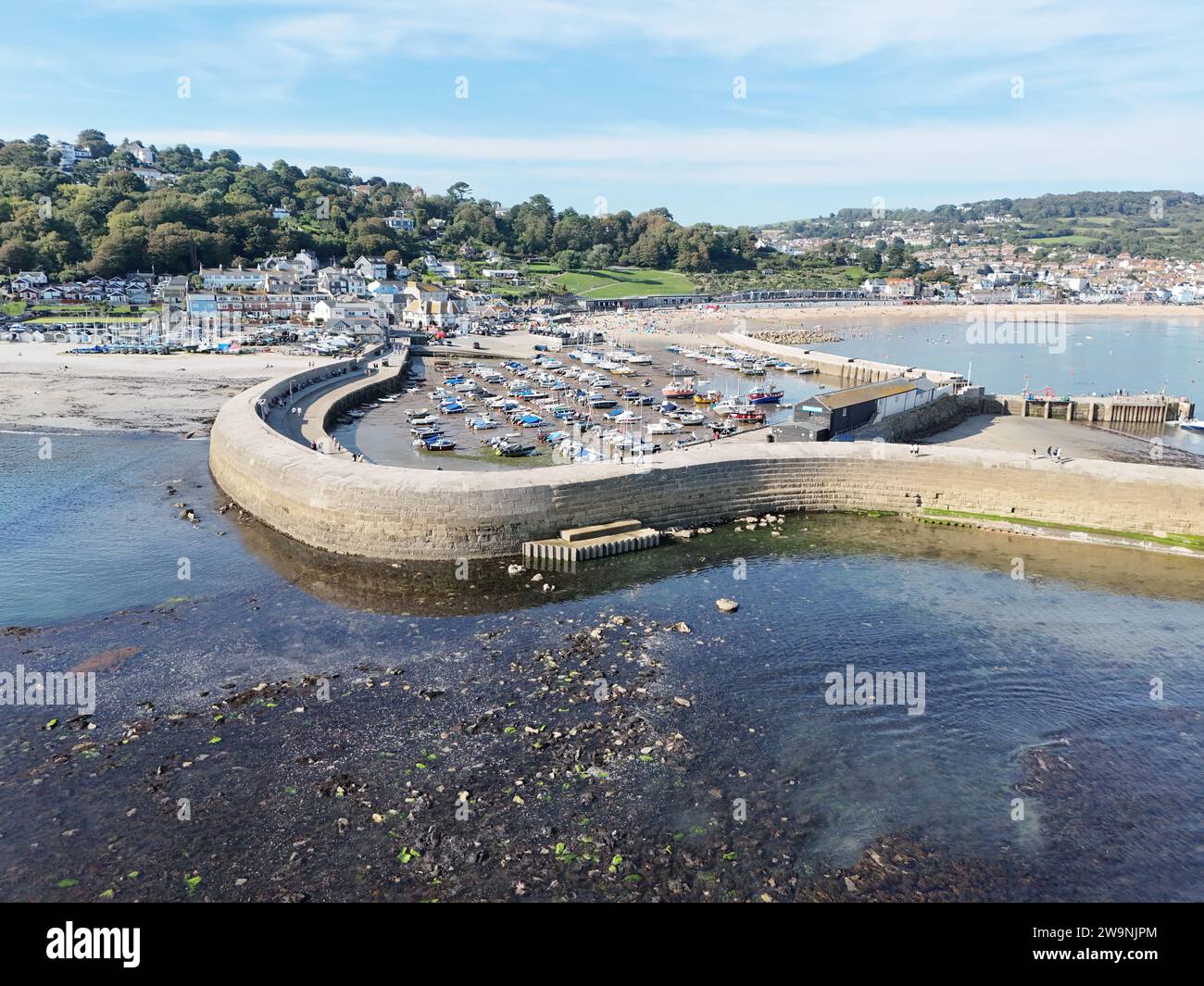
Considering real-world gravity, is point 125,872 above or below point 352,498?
below

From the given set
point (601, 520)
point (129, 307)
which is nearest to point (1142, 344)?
point (601, 520)

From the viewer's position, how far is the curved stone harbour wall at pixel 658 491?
29312mm

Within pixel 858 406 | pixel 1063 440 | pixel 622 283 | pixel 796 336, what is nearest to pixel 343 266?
pixel 622 283

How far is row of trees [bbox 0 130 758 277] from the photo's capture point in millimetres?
109250

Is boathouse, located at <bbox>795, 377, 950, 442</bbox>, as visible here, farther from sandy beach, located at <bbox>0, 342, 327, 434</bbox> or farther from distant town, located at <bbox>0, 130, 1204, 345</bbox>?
distant town, located at <bbox>0, 130, 1204, 345</bbox>

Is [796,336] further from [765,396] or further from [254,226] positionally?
[254,226]

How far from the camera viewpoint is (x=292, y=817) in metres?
15.7

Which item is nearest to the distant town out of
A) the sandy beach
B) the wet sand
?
the sandy beach

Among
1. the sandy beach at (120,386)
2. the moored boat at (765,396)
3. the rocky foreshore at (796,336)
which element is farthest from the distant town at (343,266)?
the moored boat at (765,396)

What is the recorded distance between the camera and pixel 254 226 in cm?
12775

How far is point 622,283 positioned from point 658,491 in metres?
130

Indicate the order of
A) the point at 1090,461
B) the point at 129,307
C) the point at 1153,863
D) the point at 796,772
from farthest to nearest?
the point at 129,307
the point at 1090,461
the point at 796,772
the point at 1153,863
